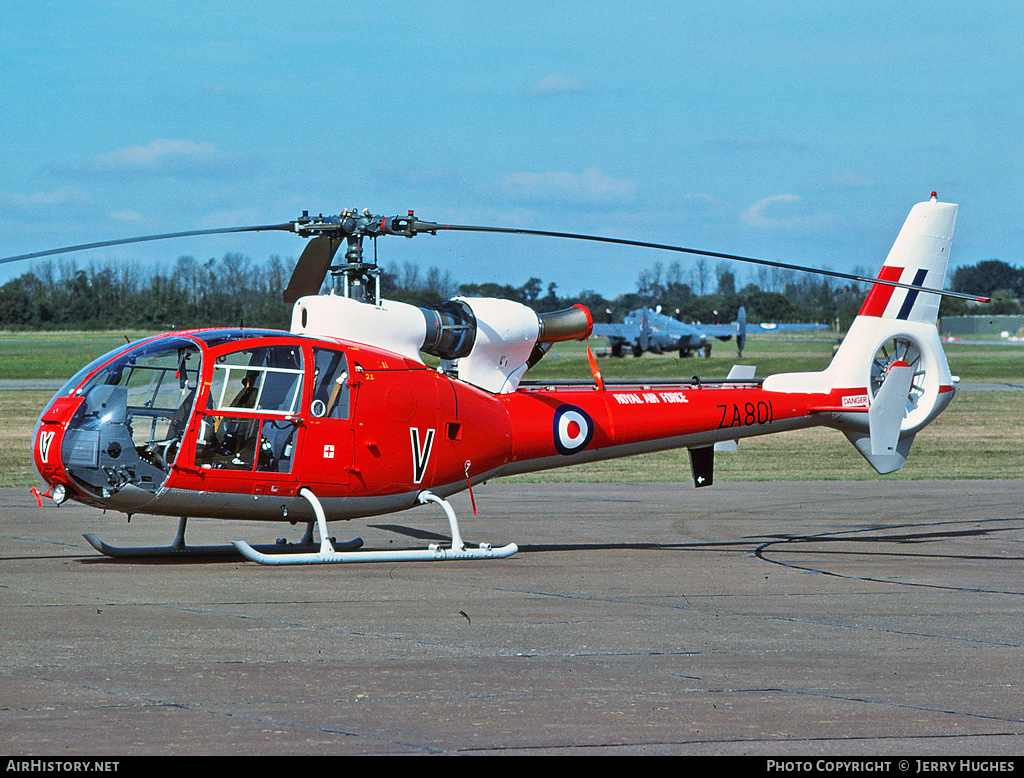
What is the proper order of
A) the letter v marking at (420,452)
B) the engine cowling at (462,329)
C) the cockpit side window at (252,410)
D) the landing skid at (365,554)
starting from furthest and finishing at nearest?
the letter v marking at (420,452) < the engine cowling at (462,329) < the landing skid at (365,554) < the cockpit side window at (252,410)

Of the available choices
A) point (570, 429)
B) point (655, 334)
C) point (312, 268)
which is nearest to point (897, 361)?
point (570, 429)

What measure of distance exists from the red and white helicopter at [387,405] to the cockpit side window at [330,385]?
0.05 feet

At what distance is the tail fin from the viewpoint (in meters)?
14.3

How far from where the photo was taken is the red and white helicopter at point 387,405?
420 inches

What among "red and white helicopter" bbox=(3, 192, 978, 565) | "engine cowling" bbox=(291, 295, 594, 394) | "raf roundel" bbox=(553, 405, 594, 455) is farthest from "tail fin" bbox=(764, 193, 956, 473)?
"engine cowling" bbox=(291, 295, 594, 394)

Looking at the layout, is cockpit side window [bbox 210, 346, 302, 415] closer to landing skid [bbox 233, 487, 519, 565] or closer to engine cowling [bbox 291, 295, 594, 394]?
engine cowling [bbox 291, 295, 594, 394]

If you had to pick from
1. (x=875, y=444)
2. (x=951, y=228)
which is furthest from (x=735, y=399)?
(x=951, y=228)

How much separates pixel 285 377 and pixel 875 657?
6.07 metres

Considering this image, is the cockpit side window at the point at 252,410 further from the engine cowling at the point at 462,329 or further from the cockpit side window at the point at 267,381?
the engine cowling at the point at 462,329

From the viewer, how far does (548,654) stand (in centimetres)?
802

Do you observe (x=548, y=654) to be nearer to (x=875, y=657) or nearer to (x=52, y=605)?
(x=875, y=657)

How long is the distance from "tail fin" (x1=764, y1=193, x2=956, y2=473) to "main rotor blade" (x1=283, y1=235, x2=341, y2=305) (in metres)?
5.73

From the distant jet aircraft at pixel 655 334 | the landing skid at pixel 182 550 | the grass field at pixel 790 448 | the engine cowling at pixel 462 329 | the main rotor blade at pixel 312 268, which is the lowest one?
the grass field at pixel 790 448

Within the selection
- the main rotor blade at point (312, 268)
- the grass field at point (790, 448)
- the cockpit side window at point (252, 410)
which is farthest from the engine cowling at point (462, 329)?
the grass field at point (790, 448)
